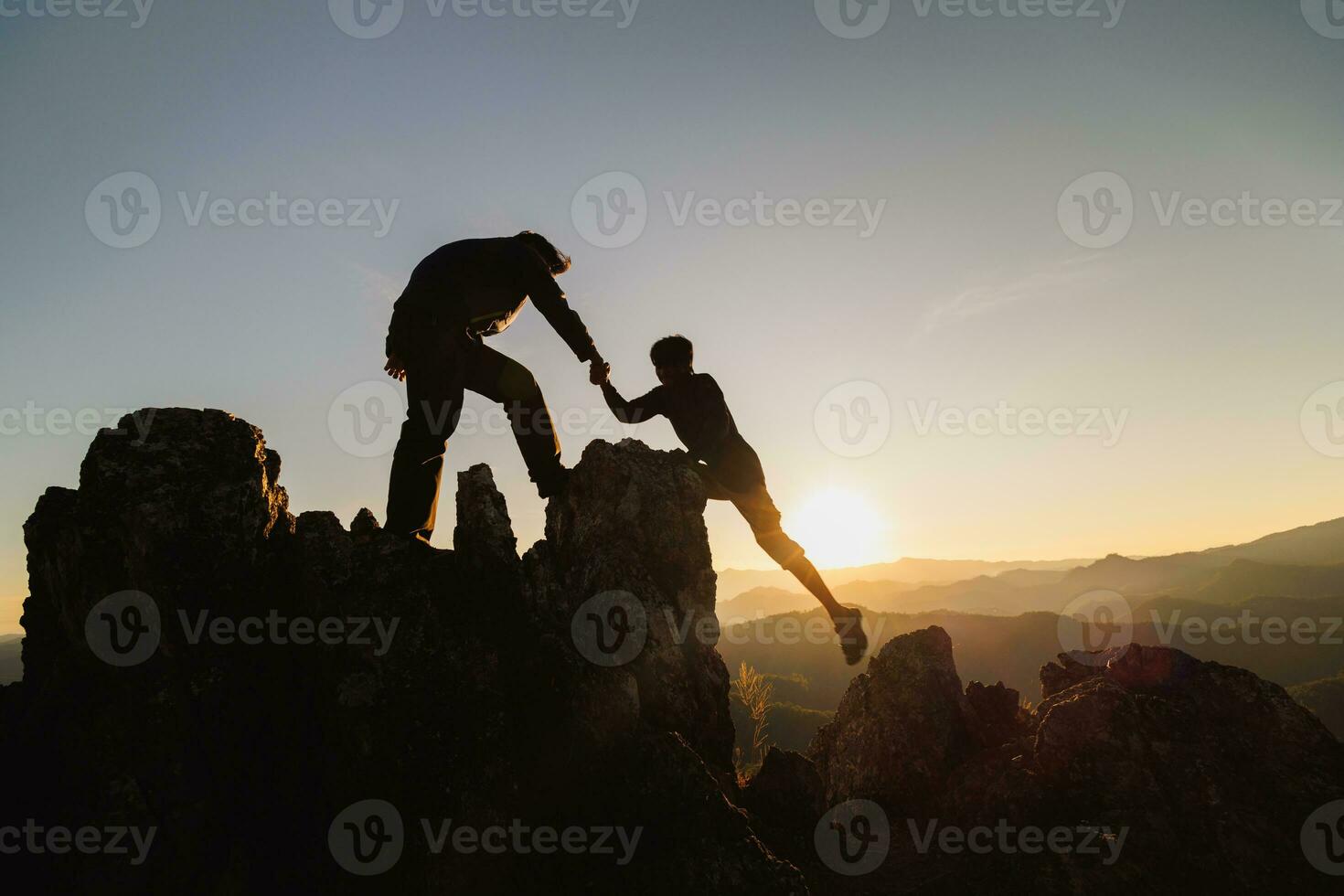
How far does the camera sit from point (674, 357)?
7246mm

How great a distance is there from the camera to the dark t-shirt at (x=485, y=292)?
538 centimetres

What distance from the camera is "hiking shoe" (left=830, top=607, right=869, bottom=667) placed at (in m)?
6.65

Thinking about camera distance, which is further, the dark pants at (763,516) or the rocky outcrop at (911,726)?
the dark pants at (763,516)

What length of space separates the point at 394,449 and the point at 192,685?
2.17 metres

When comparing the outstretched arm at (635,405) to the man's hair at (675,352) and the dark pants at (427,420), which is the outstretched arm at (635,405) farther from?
the dark pants at (427,420)

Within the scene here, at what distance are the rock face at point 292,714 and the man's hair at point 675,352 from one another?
341 cm

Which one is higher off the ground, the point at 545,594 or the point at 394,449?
the point at 394,449

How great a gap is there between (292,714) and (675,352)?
16.3 ft

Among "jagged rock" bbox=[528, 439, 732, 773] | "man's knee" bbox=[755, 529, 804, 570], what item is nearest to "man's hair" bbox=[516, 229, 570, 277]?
"jagged rock" bbox=[528, 439, 732, 773]

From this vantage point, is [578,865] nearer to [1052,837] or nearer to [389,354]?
[1052,837]

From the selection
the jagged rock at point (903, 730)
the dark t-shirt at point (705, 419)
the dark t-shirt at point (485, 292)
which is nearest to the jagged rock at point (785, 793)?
the jagged rock at point (903, 730)

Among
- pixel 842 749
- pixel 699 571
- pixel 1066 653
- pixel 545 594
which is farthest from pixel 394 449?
pixel 1066 653

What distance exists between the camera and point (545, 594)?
18.1 ft

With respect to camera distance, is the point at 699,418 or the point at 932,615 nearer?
the point at 699,418
